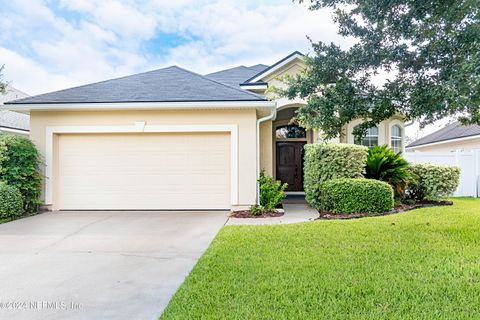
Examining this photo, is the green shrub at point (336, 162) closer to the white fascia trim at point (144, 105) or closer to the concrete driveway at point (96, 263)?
the white fascia trim at point (144, 105)

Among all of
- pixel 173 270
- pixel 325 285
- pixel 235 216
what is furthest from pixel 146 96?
pixel 325 285

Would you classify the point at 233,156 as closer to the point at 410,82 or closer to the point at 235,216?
the point at 235,216

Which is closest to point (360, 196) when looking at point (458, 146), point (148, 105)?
point (148, 105)

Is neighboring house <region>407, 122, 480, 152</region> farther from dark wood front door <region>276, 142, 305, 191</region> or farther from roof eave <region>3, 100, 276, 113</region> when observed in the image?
roof eave <region>3, 100, 276, 113</region>

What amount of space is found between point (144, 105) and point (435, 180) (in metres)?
9.86

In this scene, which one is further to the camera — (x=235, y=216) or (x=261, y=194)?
(x=261, y=194)

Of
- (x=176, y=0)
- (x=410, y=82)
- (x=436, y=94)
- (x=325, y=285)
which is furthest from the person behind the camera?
(x=176, y=0)

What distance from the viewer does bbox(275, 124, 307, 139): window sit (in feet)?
47.8

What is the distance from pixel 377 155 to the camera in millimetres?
10094

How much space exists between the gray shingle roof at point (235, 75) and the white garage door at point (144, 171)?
4.72 metres

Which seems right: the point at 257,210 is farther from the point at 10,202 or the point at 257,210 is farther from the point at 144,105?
the point at 10,202

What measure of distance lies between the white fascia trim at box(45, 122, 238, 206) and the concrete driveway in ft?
4.86

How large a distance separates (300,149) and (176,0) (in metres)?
8.10

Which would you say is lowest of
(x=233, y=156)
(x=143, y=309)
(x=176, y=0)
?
(x=143, y=309)
